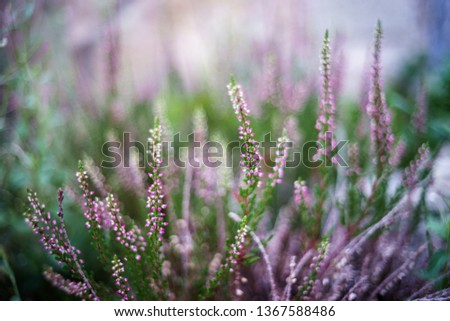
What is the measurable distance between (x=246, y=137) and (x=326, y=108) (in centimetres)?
19

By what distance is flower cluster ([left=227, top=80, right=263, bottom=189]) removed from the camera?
706 millimetres

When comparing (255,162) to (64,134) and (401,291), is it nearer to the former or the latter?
(401,291)

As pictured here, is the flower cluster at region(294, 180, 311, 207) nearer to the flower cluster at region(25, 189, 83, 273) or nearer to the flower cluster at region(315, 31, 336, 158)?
the flower cluster at region(315, 31, 336, 158)

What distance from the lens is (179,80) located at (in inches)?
65.9

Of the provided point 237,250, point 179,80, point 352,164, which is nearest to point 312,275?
point 237,250

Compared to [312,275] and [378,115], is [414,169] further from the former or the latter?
[312,275]

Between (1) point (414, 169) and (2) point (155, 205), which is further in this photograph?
(1) point (414, 169)

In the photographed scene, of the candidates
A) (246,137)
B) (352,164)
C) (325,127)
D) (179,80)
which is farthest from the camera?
(179,80)

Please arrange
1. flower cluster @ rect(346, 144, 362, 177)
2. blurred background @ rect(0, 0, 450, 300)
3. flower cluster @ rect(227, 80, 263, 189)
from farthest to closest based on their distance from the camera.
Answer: blurred background @ rect(0, 0, 450, 300) < flower cluster @ rect(346, 144, 362, 177) < flower cluster @ rect(227, 80, 263, 189)

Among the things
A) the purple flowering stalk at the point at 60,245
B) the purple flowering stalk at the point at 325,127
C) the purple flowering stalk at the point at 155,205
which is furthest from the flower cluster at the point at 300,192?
the purple flowering stalk at the point at 60,245
